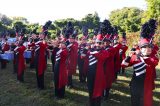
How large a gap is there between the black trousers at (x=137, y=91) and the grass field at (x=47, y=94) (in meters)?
2.33

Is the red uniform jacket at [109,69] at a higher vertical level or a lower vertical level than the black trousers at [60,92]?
higher

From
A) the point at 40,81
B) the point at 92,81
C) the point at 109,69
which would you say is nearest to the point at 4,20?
the point at 40,81

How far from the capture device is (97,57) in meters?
7.77

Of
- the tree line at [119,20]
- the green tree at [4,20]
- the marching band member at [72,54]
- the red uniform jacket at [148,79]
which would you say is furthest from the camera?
the green tree at [4,20]

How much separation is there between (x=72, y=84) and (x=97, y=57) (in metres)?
4.07

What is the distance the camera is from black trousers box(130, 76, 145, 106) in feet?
22.3

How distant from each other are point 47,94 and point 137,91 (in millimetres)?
3947

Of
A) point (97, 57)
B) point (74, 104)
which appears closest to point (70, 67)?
point (74, 104)

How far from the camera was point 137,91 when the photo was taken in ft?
22.5

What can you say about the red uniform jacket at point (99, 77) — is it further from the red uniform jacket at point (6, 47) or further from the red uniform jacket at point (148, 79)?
the red uniform jacket at point (6, 47)

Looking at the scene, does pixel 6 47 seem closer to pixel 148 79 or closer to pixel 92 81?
pixel 92 81

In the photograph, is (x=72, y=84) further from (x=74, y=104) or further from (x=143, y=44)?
(x=143, y=44)

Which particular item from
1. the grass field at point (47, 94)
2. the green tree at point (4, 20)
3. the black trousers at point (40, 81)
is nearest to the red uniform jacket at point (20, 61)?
Result: the grass field at point (47, 94)

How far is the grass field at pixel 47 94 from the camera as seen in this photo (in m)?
9.28
